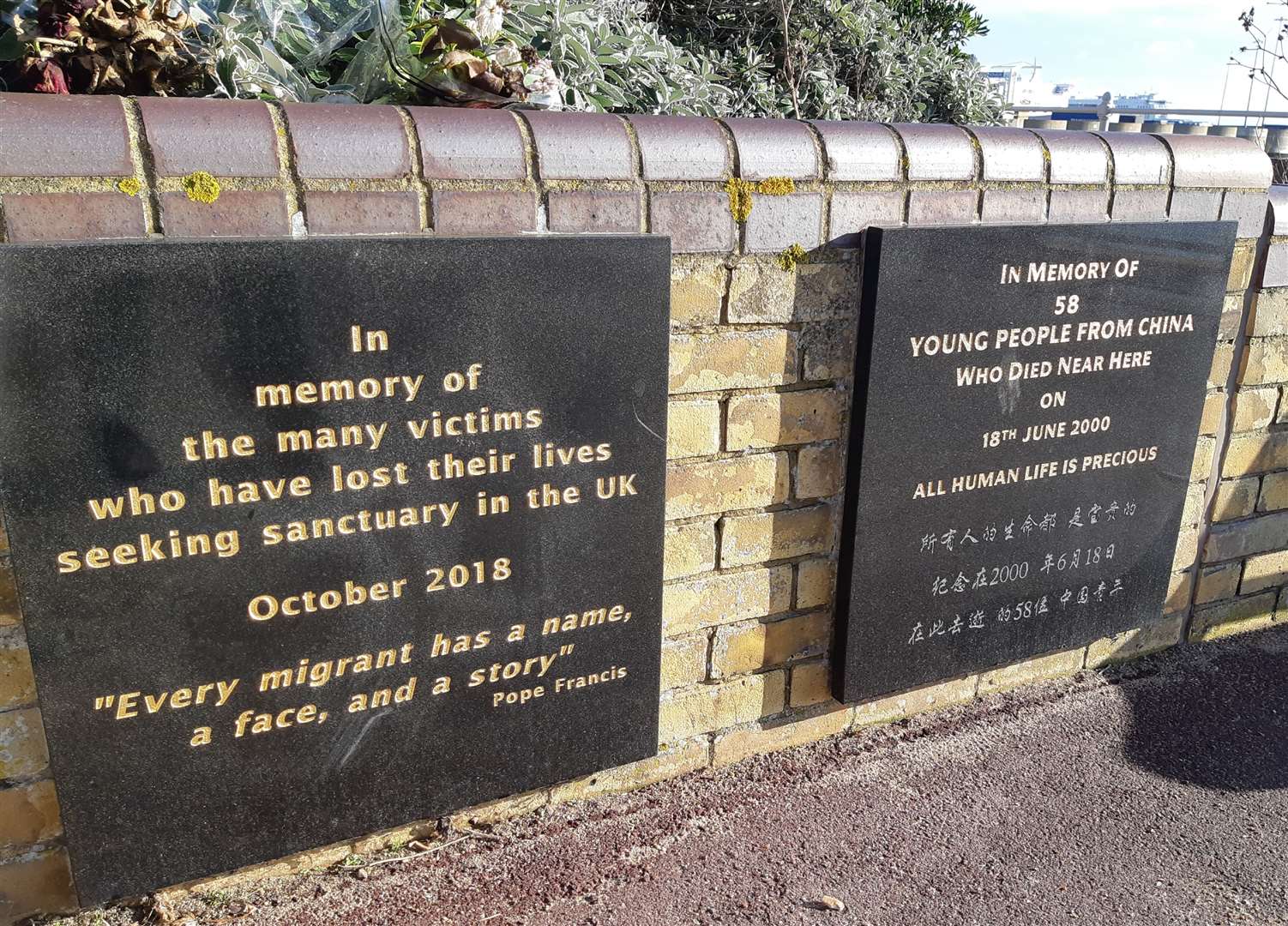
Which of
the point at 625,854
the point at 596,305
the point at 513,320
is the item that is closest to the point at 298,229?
the point at 513,320

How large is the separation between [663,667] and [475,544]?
58cm

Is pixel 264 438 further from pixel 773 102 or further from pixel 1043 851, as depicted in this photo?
pixel 773 102

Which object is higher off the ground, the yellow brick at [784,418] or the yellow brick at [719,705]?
the yellow brick at [784,418]

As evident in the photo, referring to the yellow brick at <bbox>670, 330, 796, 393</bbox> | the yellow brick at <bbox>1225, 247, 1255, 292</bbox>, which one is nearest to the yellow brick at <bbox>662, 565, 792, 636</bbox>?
the yellow brick at <bbox>670, 330, 796, 393</bbox>

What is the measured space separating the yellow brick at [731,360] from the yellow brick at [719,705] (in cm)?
69

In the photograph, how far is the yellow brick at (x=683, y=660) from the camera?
6.91 feet

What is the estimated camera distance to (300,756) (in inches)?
67.3

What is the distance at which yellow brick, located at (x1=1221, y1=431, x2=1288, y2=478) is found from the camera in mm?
2754

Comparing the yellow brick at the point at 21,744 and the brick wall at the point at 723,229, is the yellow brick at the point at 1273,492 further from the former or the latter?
the yellow brick at the point at 21,744

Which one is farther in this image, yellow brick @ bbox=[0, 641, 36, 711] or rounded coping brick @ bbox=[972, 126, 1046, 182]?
rounded coping brick @ bbox=[972, 126, 1046, 182]

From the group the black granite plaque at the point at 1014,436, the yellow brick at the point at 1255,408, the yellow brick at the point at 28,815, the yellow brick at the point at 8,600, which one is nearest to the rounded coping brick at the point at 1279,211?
the black granite plaque at the point at 1014,436

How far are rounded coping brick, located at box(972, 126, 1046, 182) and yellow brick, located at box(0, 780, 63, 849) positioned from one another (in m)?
2.19

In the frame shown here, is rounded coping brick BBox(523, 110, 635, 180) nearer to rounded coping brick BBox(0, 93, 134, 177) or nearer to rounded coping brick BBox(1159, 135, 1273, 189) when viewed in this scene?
rounded coping brick BBox(0, 93, 134, 177)

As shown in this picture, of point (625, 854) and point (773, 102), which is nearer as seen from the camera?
point (625, 854)
